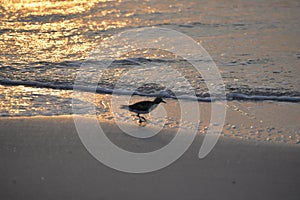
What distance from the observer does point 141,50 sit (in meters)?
10.2

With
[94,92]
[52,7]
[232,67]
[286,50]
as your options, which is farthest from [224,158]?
[52,7]

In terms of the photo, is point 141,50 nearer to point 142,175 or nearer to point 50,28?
point 50,28

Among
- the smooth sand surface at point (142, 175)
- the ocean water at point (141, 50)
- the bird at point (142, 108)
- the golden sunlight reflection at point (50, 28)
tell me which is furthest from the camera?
the golden sunlight reflection at point (50, 28)

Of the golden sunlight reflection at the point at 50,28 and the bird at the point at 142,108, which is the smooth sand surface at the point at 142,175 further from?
the golden sunlight reflection at the point at 50,28

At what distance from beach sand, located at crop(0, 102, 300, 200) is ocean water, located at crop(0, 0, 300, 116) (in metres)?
1.06

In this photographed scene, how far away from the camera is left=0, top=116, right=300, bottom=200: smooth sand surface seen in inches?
176

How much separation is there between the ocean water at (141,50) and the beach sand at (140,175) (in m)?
1.06

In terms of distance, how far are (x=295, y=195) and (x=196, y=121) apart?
202 cm

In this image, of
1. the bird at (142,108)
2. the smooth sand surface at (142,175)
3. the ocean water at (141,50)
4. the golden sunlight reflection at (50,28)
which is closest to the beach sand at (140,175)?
the smooth sand surface at (142,175)

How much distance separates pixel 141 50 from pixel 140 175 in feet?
18.4

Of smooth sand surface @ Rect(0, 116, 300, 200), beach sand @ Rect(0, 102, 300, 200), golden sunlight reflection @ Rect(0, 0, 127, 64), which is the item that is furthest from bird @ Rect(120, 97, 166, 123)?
golden sunlight reflection @ Rect(0, 0, 127, 64)

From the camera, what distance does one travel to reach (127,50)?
10172 millimetres

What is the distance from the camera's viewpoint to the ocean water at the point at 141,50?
24.8 ft

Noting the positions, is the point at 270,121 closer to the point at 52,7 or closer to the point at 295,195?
the point at 295,195
